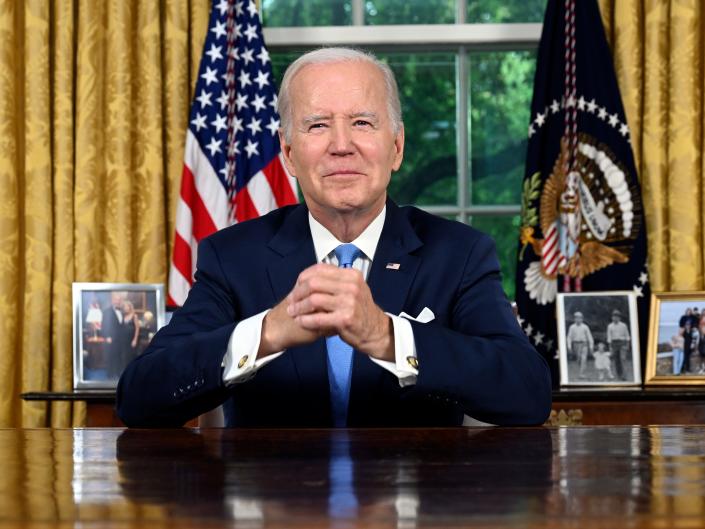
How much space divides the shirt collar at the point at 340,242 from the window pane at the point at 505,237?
2.45 m

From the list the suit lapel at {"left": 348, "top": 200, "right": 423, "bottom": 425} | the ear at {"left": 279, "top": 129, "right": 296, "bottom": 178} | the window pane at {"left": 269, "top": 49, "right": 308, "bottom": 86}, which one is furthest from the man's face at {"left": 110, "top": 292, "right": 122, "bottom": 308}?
the suit lapel at {"left": 348, "top": 200, "right": 423, "bottom": 425}

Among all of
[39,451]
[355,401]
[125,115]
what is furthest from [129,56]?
[39,451]

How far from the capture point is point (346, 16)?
Answer: 15.9ft

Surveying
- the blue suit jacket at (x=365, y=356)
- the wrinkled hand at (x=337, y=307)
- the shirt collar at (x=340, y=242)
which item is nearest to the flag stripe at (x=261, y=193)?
the blue suit jacket at (x=365, y=356)

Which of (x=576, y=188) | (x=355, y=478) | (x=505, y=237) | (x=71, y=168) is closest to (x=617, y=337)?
(x=576, y=188)

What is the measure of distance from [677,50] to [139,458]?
11.1ft

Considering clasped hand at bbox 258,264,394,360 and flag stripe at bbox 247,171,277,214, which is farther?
flag stripe at bbox 247,171,277,214

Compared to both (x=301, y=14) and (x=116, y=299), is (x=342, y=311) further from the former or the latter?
(x=301, y=14)

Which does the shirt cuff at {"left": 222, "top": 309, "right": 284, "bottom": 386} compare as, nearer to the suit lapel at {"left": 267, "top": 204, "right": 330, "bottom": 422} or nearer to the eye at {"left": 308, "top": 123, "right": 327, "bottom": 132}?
the suit lapel at {"left": 267, "top": 204, "right": 330, "bottom": 422}

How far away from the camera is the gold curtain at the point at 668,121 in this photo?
4.36 metres

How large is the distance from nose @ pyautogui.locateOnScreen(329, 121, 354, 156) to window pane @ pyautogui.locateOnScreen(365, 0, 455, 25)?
2585 millimetres

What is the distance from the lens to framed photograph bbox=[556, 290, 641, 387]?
4043 millimetres

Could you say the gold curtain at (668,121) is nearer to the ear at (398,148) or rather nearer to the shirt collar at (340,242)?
the ear at (398,148)

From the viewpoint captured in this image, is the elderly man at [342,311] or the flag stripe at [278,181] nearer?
the elderly man at [342,311]
